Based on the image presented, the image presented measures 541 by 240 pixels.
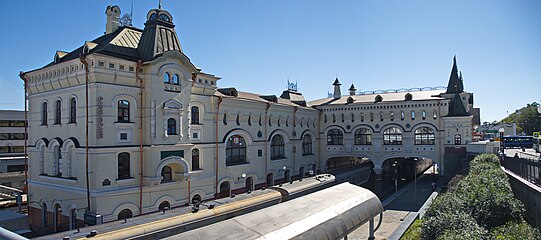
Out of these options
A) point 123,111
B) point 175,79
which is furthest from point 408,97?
point 123,111

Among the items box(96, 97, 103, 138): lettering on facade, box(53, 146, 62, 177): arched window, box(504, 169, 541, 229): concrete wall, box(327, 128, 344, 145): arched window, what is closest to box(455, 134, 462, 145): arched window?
box(327, 128, 344, 145): arched window

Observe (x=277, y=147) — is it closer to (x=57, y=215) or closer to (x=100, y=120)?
(x=100, y=120)

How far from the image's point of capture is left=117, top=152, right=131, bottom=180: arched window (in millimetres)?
18984

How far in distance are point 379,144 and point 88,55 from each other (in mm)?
28414

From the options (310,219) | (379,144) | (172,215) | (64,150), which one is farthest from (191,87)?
(379,144)

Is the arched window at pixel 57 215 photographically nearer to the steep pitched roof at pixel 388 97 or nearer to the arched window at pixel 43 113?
the arched window at pixel 43 113

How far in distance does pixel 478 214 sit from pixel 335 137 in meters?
25.4

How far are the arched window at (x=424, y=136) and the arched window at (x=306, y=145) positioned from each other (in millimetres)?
10896

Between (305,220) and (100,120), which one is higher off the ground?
(100,120)

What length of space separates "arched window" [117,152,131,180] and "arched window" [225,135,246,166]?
8423mm

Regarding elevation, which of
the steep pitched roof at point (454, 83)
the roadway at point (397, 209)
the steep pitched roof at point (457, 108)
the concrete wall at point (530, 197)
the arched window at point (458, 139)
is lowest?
the roadway at point (397, 209)

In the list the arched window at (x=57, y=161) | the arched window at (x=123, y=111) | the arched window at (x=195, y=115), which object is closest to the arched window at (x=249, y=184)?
the arched window at (x=195, y=115)

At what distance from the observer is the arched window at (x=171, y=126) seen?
20500 mm

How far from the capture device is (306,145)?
3738 centimetres
